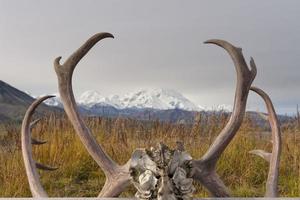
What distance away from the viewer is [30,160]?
2701mm

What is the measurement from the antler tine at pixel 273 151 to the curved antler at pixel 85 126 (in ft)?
2.41

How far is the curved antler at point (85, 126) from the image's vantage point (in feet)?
8.24

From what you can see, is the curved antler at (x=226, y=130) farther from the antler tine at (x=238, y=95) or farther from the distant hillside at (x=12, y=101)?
the distant hillside at (x=12, y=101)

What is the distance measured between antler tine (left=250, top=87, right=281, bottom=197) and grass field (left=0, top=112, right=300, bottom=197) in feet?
5.84

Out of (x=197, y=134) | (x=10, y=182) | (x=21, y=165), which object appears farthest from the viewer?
(x=197, y=134)

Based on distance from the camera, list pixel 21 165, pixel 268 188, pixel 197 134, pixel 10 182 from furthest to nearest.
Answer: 1. pixel 197 134
2. pixel 21 165
3. pixel 10 182
4. pixel 268 188

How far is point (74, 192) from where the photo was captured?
4.84 m

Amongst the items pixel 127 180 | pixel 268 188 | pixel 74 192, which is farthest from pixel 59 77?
pixel 74 192

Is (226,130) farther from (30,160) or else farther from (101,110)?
(101,110)

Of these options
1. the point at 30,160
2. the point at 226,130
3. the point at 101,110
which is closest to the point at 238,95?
the point at 226,130

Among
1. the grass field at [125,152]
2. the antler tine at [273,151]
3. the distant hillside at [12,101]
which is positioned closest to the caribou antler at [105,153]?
the antler tine at [273,151]

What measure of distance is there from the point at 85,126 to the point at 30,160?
13.9 inches

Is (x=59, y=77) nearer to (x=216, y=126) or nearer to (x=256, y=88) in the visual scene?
(x=256, y=88)

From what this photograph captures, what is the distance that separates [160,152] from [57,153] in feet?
11.7
